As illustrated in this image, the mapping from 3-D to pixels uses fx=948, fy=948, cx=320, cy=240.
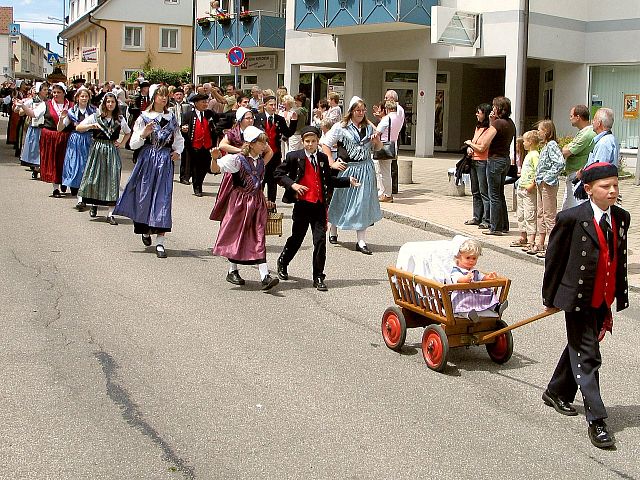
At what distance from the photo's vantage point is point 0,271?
9680 mm

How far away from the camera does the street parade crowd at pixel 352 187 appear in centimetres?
536

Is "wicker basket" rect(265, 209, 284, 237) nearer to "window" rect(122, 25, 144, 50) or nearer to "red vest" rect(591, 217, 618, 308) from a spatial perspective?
"red vest" rect(591, 217, 618, 308)

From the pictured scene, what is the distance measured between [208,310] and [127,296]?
0.92 m

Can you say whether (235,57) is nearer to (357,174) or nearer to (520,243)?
(357,174)

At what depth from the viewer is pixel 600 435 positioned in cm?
518

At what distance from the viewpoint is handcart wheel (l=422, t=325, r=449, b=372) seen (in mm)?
6414

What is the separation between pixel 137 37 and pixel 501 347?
2224 inches

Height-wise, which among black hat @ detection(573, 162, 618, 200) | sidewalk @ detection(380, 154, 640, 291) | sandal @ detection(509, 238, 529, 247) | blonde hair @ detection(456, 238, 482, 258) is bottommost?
sandal @ detection(509, 238, 529, 247)

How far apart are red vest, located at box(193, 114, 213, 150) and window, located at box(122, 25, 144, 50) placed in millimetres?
44004

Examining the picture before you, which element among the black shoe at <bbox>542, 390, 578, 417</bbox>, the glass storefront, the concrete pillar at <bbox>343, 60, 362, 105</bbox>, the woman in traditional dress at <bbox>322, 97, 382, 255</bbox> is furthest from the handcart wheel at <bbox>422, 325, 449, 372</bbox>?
the concrete pillar at <bbox>343, 60, 362, 105</bbox>

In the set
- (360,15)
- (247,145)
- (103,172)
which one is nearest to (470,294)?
(247,145)

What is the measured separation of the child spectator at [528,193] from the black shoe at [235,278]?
4.09 meters

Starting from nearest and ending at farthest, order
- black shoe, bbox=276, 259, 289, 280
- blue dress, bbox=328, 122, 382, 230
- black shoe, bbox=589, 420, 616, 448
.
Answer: black shoe, bbox=589, 420, 616, 448
black shoe, bbox=276, 259, 289, 280
blue dress, bbox=328, 122, 382, 230

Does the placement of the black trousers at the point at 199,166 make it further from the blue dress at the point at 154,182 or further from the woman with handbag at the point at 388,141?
the blue dress at the point at 154,182
